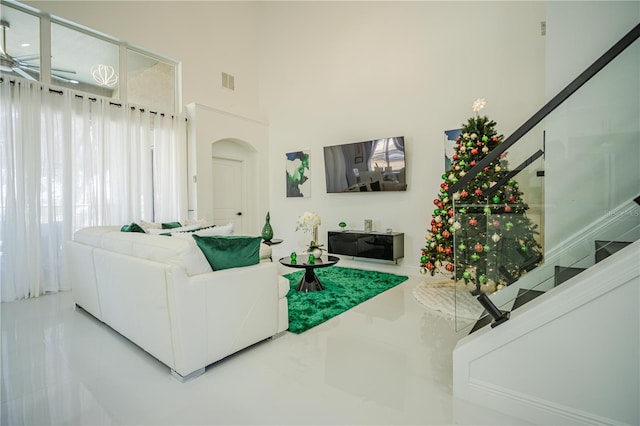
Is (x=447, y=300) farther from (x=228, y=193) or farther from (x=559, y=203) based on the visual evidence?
(x=228, y=193)

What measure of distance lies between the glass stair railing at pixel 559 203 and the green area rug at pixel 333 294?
1388 mm

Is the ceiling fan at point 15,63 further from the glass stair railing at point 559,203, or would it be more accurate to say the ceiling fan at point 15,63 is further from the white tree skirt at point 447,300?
the white tree skirt at point 447,300

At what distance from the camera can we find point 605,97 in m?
1.84

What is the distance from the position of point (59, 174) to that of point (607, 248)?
5.53 m

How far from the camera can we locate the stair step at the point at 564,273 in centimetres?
176

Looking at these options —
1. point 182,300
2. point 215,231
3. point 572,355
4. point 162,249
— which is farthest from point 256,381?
point 572,355

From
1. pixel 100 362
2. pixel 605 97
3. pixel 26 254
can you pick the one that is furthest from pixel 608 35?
pixel 26 254

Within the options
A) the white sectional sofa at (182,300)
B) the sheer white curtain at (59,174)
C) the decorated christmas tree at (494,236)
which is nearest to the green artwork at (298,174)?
the sheer white curtain at (59,174)

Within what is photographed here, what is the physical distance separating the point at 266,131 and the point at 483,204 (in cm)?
548

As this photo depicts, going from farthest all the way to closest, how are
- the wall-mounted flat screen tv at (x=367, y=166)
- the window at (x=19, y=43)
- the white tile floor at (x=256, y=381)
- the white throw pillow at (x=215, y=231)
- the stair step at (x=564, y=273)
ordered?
the wall-mounted flat screen tv at (x=367, y=166) < the window at (x=19, y=43) < the white throw pillow at (x=215, y=231) < the stair step at (x=564, y=273) < the white tile floor at (x=256, y=381)

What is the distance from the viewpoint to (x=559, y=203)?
2020 mm

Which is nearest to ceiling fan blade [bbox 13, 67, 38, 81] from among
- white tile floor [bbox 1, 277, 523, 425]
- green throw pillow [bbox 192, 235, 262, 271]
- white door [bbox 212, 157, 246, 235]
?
white door [bbox 212, 157, 246, 235]

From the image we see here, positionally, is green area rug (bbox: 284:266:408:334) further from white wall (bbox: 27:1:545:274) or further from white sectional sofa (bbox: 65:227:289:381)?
white wall (bbox: 27:1:545:274)

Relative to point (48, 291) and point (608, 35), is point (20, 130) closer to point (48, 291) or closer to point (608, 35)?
point (48, 291)
